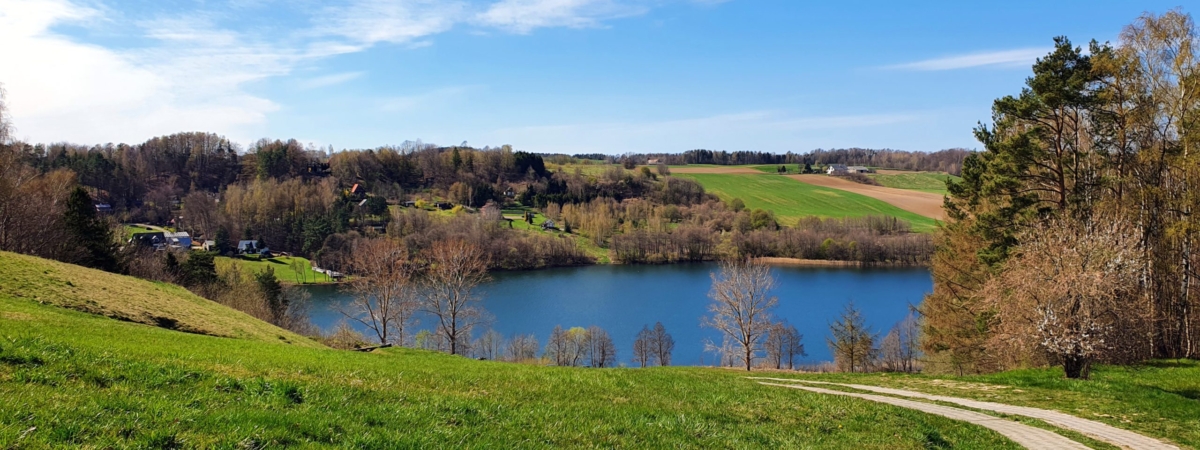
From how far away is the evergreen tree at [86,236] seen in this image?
125 ft

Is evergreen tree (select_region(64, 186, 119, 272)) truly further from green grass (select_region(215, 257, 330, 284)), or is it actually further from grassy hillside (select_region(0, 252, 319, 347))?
green grass (select_region(215, 257, 330, 284))

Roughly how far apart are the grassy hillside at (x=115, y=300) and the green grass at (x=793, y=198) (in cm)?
11245

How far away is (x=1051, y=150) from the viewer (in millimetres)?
24219

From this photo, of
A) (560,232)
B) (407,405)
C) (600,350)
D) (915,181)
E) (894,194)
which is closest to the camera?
(407,405)

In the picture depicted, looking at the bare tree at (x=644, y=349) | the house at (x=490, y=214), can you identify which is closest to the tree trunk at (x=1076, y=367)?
the bare tree at (x=644, y=349)

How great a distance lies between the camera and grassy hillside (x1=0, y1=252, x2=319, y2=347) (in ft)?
61.9

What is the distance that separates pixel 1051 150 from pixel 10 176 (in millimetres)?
53286

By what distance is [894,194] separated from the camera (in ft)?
450

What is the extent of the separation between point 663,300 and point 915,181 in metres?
106

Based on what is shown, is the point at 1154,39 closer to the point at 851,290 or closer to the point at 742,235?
the point at 851,290

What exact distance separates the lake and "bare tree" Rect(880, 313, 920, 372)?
374 centimetres

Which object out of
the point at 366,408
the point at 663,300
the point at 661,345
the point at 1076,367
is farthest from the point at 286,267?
the point at 1076,367

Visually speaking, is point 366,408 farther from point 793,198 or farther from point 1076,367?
point 793,198

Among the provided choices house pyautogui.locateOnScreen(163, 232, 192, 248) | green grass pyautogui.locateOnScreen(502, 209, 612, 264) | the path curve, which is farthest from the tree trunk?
house pyautogui.locateOnScreen(163, 232, 192, 248)
